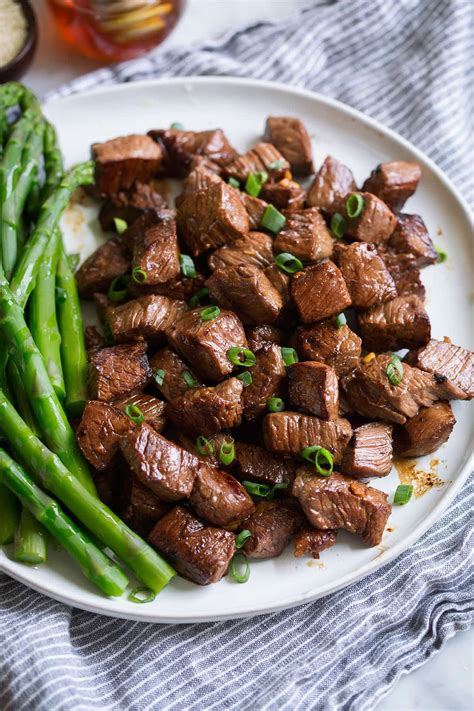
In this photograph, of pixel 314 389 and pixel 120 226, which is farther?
pixel 120 226

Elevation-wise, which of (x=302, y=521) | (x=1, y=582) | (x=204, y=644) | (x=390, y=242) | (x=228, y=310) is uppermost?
(x=390, y=242)

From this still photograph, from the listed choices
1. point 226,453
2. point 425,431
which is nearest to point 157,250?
point 226,453

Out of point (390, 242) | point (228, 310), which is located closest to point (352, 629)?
point (228, 310)

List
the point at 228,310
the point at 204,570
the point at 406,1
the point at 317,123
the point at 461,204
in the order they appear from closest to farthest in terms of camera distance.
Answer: the point at 204,570, the point at 228,310, the point at 461,204, the point at 317,123, the point at 406,1

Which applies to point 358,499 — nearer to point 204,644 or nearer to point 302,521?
point 302,521

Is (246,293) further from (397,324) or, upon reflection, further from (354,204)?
(354,204)

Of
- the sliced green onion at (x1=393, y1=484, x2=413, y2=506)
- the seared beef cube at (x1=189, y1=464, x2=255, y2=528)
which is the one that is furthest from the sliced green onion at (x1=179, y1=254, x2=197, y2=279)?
the sliced green onion at (x1=393, y1=484, x2=413, y2=506)

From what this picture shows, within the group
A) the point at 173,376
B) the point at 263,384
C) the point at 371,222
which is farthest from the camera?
the point at 371,222
